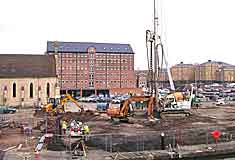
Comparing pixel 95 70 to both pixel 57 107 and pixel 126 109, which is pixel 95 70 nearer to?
pixel 57 107

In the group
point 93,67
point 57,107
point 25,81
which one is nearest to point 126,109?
point 57,107

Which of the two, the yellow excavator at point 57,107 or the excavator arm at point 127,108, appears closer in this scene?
the excavator arm at point 127,108

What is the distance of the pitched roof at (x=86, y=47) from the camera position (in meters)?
114

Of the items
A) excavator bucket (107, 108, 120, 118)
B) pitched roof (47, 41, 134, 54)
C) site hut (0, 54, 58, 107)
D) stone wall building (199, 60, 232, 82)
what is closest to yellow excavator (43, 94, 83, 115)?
excavator bucket (107, 108, 120, 118)

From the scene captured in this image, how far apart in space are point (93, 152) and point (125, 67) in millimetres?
97301

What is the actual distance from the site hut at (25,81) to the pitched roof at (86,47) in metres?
41.1

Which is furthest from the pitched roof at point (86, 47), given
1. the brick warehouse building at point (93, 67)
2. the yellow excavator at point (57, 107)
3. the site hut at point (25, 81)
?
the yellow excavator at point (57, 107)

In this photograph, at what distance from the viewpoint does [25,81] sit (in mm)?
67938

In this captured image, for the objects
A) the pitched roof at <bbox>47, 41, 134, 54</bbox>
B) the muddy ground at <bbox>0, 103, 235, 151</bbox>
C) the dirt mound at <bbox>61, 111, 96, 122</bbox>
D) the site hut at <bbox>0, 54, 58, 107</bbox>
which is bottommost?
the muddy ground at <bbox>0, 103, 235, 151</bbox>

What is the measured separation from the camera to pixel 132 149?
24.2 meters

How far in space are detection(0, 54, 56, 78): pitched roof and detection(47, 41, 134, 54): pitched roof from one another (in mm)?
39283

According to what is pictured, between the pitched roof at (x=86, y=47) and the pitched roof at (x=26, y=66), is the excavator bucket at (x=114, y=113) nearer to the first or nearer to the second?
the pitched roof at (x=26, y=66)

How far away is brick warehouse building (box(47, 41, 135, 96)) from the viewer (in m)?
113

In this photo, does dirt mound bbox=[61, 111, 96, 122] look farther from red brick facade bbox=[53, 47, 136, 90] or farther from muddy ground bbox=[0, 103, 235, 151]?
red brick facade bbox=[53, 47, 136, 90]
